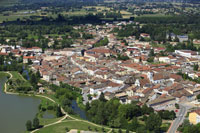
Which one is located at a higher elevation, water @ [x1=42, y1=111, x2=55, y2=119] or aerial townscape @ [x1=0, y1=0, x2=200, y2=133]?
aerial townscape @ [x1=0, y1=0, x2=200, y2=133]

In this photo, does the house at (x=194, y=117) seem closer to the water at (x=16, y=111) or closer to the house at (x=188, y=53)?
the water at (x=16, y=111)

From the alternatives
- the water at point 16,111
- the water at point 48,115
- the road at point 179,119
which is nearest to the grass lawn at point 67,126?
the water at point 16,111

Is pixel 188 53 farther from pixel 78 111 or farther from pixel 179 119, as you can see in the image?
pixel 78 111

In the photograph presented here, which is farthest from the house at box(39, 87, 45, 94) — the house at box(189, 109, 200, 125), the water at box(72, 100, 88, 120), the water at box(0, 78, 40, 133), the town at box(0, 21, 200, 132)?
the house at box(189, 109, 200, 125)

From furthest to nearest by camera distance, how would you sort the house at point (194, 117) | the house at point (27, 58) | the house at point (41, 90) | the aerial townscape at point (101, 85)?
the house at point (27, 58)
the house at point (41, 90)
the aerial townscape at point (101, 85)
the house at point (194, 117)

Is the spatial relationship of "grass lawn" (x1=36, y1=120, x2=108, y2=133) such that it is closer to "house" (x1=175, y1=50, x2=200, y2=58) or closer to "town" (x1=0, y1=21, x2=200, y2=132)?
"town" (x1=0, y1=21, x2=200, y2=132)

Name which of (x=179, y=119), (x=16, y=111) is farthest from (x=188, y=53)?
(x=16, y=111)
